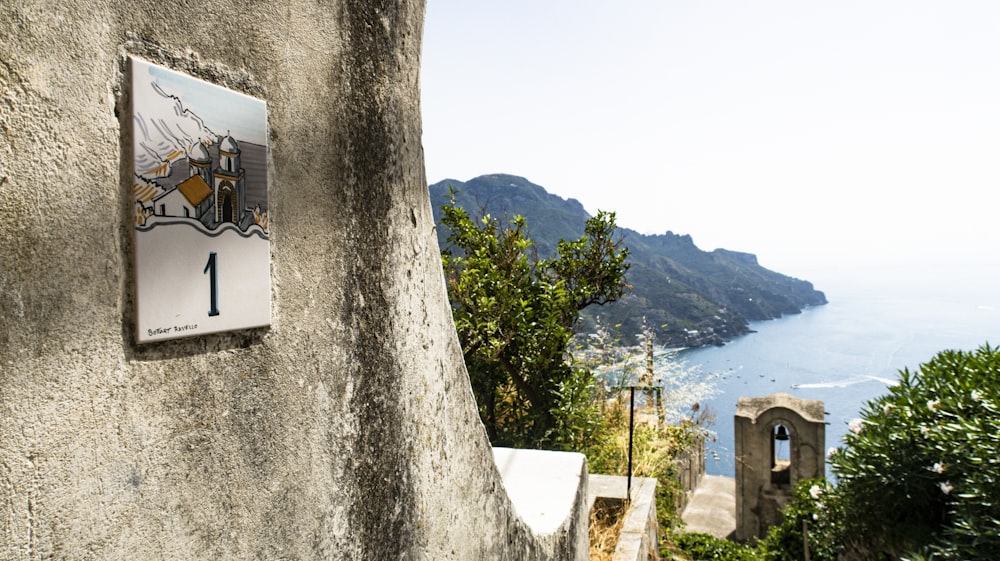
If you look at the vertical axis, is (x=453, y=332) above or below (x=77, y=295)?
below

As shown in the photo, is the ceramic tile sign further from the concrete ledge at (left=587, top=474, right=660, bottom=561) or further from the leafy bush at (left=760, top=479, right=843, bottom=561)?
the leafy bush at (left=760, top=479, right=843, bottom=561)

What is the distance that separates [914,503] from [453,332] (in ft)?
21.6

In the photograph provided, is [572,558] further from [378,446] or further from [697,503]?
[697,503]

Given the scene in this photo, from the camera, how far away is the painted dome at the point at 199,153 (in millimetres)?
1037

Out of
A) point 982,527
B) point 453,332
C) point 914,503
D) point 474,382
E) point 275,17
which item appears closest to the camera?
point 275,17

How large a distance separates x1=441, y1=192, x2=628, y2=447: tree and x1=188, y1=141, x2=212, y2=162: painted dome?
5037mm

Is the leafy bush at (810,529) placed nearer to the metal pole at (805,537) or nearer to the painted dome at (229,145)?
the metal pole at (805,537)

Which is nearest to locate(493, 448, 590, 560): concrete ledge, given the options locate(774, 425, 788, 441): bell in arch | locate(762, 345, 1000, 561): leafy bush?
locate(762, 345, 1000, 561): leafy bush

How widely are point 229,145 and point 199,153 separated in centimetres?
7

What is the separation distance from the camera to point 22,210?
804 mm

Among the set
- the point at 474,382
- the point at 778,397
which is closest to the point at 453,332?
the point at 474,382

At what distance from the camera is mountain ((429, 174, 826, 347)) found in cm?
5278

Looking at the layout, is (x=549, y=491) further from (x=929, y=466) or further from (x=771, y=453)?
(x=771, y=453)

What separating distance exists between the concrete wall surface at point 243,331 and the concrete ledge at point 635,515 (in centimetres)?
286
